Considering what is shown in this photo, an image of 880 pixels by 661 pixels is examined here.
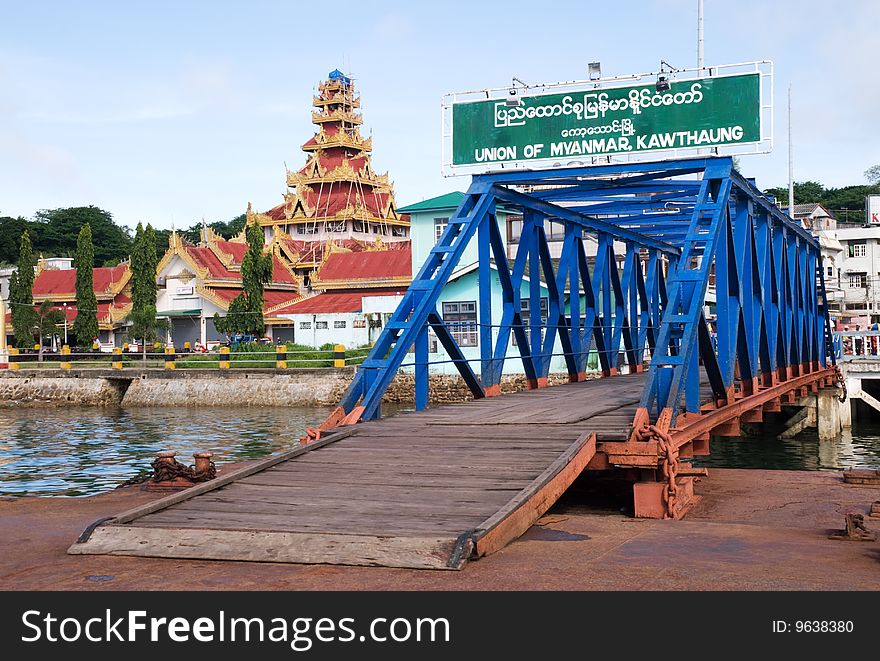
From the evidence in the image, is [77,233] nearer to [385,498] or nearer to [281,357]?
[281,357]

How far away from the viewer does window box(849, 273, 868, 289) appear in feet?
264

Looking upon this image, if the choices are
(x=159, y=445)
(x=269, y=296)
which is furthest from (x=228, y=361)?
(x=159, y=445)

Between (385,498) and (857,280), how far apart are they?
78.4 meters

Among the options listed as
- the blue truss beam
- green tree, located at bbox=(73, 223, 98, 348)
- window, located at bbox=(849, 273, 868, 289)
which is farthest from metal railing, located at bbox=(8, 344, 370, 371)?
window, located at bbox=(849, 273, 868, 289)

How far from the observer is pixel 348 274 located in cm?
5650

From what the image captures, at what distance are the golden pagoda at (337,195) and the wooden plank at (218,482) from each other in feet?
193

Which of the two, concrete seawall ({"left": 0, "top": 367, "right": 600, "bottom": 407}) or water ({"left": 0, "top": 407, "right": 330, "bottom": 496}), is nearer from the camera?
water ({"left": 0, "top": 407, "right": 330, "bottom": 496})

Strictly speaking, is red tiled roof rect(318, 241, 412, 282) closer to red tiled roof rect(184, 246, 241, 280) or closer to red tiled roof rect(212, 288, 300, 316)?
red tiled roof rect(212, 288, 300, 316)

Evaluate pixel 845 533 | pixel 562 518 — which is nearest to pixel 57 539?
pixel 562 518

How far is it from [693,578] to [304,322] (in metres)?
43.5

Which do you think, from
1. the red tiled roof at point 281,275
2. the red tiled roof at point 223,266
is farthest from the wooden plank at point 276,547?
the red tiled roof at point 281,275

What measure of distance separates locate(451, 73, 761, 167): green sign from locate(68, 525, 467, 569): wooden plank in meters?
9.70

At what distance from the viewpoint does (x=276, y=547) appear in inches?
328
